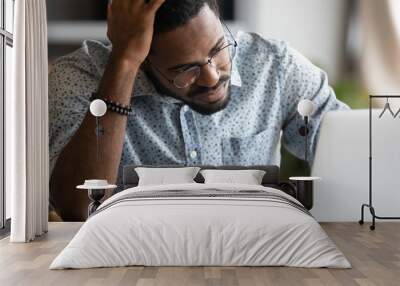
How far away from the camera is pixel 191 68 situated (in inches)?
286

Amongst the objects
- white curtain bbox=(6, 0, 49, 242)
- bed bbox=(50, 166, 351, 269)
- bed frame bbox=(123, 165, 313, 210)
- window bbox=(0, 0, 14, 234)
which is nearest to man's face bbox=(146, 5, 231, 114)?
bed frame bbox=(123, 165, 313, 210)

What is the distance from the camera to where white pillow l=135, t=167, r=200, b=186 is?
6.92 metres

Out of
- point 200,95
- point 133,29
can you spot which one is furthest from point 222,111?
point 133,29

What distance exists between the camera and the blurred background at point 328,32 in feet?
24.5

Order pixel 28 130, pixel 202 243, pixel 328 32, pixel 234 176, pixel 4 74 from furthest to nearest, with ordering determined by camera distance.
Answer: pixel 328 32
pixel 234 176
pixel 4 74
pixel 28 130
pixel 202 243

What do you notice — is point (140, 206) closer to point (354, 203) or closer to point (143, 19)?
point (143, 19)

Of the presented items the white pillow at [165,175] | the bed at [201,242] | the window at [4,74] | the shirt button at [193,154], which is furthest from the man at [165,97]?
the bed at [201,242]

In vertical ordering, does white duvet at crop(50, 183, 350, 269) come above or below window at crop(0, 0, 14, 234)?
below

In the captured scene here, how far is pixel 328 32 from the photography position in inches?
295

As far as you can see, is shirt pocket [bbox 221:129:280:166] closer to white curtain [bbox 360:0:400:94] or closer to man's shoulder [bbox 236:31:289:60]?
man's shoulder [bbox 236:31:289:60]

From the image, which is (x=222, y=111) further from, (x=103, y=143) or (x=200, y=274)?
(x=200, y=274)

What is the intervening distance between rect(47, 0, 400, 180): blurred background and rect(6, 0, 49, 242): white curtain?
0.89 m

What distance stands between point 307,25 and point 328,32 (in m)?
0.24

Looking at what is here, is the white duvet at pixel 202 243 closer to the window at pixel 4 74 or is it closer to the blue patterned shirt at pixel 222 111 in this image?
the window at pixel 4 74
